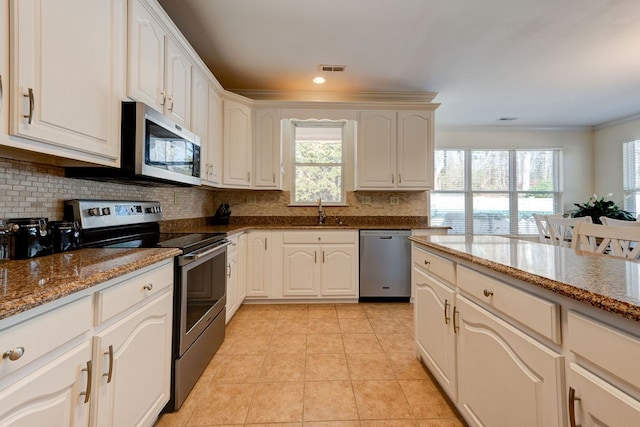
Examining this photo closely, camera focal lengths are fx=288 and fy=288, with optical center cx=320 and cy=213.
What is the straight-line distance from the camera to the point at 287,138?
149 inches

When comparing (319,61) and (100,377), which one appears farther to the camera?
(319,61)

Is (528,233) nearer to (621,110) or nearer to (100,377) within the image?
(621,110)

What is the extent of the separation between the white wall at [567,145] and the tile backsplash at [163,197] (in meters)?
2.11

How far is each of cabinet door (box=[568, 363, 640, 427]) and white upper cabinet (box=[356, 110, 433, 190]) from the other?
2.88 metres

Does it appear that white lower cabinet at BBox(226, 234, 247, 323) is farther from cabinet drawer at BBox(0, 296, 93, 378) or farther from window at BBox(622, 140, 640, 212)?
window at BBox(622, 140, 640, 212)

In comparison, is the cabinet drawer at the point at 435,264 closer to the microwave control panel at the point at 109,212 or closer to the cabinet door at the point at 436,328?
the cabinet door at the point at 436,328

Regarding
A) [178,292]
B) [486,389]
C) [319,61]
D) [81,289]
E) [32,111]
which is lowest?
[486,389]

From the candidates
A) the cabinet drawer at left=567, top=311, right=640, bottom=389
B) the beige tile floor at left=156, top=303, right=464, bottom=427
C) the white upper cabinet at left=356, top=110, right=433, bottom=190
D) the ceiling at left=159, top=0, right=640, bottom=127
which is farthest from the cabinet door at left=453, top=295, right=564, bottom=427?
the white upper cabinet at left=356, top=110, right=433, bottom=190

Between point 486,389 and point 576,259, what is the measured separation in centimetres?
63

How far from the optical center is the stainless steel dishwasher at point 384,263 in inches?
129

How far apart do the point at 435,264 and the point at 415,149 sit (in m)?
2.22

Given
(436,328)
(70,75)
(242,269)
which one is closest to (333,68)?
(242,269)

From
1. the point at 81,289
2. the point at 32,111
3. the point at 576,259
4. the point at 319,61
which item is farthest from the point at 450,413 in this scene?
the point at 319,61

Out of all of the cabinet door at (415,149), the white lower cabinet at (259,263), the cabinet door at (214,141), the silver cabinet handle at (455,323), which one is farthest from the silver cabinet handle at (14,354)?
the cabinet door at (415,149)
